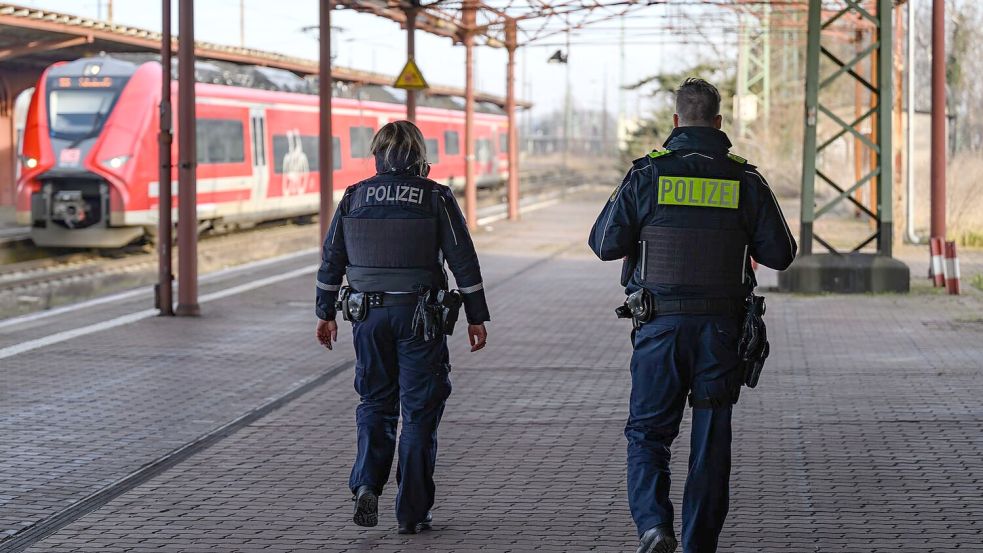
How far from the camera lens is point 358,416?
629 cm

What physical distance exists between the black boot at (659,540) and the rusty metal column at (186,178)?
10.2 m

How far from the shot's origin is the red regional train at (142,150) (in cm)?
2373

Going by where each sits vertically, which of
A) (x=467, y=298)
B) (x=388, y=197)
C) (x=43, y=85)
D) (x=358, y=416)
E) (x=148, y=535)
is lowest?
(x=148, y=535)

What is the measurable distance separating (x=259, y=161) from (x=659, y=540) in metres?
24.4

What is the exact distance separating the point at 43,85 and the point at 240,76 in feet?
14.6

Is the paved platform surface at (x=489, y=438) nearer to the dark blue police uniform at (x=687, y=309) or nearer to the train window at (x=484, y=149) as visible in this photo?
the dark blue police uniform at (x=687, y=309)

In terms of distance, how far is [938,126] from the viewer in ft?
66.9

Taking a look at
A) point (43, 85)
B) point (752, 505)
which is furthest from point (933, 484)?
point (43, 85)

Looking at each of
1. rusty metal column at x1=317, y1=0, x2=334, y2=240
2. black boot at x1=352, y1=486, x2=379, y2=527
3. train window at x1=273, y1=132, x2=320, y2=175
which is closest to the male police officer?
black boot at x1=352, y1=486, x2=379, y2=527

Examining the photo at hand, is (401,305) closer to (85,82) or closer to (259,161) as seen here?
→ (85,82)

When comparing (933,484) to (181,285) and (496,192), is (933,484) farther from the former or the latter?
(496,192)

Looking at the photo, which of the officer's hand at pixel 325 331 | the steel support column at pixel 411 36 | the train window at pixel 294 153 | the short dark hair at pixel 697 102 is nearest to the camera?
the short dark hair at pixel 697 102

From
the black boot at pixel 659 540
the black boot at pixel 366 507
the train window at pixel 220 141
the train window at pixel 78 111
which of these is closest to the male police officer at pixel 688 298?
the black boot at pixel 659 540

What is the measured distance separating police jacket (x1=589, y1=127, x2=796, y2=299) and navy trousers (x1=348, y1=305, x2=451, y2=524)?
101 centimetres
